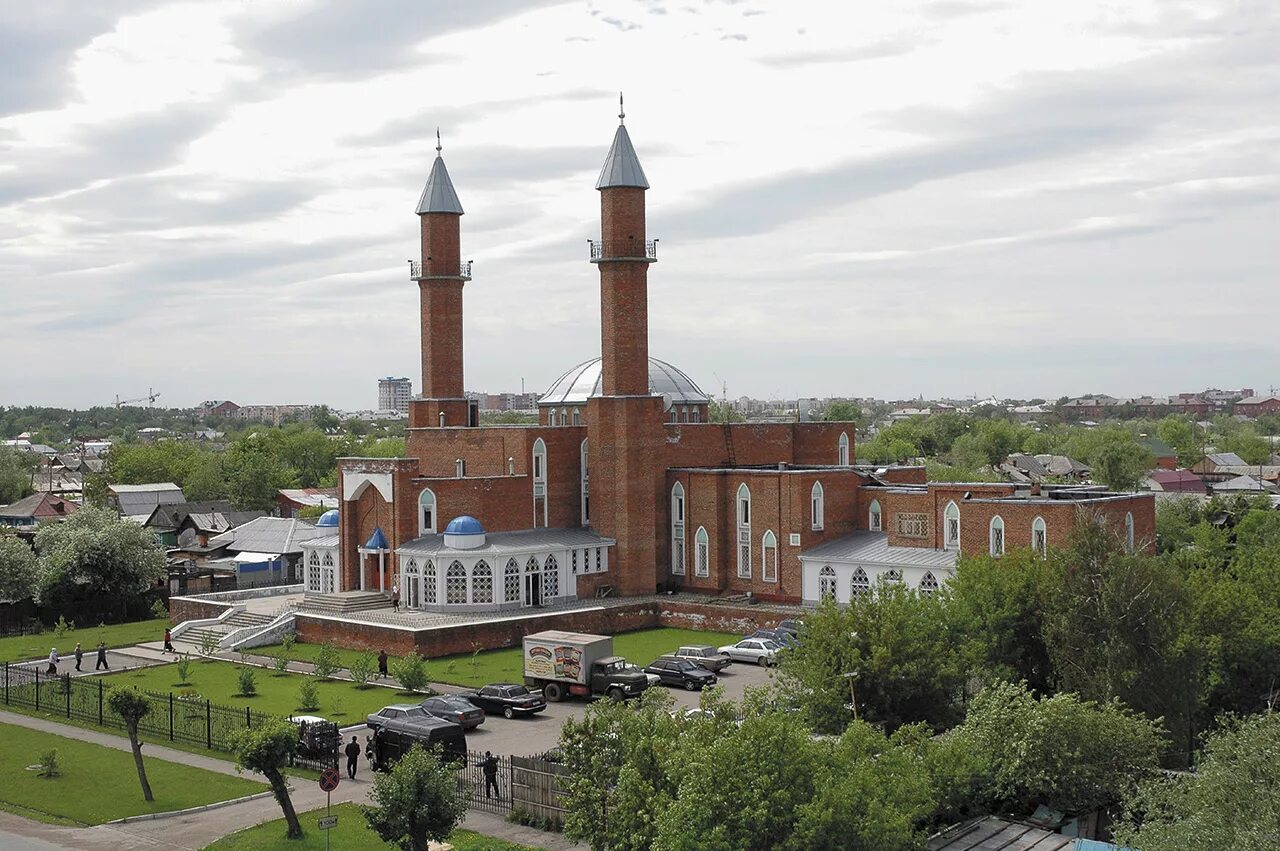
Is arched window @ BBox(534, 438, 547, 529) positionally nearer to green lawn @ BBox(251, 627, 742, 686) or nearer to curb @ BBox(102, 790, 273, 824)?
green lawn @ BBox(251, 627, 742, 686)

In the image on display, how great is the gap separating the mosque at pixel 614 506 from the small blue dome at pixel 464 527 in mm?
54

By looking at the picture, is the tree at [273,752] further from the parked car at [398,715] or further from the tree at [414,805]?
the parked car at [398,715]

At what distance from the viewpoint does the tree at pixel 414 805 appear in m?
21.0

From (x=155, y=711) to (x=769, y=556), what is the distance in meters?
24.0

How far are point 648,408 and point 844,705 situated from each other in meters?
25.4

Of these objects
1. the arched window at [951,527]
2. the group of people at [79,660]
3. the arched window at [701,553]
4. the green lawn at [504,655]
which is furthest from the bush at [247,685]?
the arched window at [951,527]

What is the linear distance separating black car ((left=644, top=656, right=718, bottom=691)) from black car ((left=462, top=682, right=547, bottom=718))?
4330mm

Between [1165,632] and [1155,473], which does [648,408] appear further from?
[1155,473]

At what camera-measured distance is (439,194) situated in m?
56.0

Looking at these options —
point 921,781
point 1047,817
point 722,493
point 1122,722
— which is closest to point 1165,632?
point 1122,722

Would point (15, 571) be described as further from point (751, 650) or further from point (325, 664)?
point (751, 650)

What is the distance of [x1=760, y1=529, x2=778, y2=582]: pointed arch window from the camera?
159 feet

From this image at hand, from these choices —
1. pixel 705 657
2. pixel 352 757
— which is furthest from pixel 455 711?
pixel 705 657

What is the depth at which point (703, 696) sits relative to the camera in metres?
22.4
